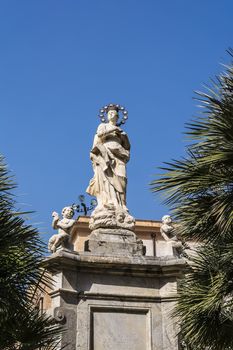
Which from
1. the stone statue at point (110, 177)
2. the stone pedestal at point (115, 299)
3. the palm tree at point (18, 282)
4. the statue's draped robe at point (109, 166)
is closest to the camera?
the palm tree at point (18, 282)

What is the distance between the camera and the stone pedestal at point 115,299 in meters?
11.6

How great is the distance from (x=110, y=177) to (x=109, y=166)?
0.68ft

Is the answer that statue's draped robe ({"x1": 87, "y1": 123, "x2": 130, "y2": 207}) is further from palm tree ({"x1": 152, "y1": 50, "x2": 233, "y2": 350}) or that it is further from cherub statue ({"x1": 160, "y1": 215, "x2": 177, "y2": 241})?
palm tree ({"x1": 152, "y1": 50, "x2": 233, "y2": 350})

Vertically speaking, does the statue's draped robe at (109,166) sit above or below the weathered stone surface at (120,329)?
above

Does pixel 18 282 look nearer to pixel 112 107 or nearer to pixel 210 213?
pixel 210 213

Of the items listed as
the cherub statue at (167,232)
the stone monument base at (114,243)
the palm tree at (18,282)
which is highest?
the cherub statue at (167,232)

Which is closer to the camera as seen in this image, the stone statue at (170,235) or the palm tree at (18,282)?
the palm tree at (18,282)

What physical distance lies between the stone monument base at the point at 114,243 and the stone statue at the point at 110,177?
15cm

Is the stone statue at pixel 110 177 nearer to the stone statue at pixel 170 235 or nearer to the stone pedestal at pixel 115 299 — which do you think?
the stone statue at pixel 170 235

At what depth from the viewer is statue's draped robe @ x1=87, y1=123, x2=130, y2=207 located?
13.3 m

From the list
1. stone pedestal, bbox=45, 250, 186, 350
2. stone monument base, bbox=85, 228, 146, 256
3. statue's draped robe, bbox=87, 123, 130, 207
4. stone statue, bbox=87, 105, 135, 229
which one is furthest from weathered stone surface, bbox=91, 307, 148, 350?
statue's draped robe, bbox=87, 123, 130, 207

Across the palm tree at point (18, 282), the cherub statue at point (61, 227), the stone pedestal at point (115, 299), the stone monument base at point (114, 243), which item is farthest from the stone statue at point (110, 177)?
the palm tree at point (18, 282)

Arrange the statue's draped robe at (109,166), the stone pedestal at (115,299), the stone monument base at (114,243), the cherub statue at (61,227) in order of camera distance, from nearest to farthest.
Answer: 1. the stone pedestal at (115,299)
2. the cherub statue at (61,227)
3. the stone monument base at (114,243)
4. the statue's draped robe at (109,166)

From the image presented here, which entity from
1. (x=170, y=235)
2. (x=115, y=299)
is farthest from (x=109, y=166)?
(x=115, y=299)
